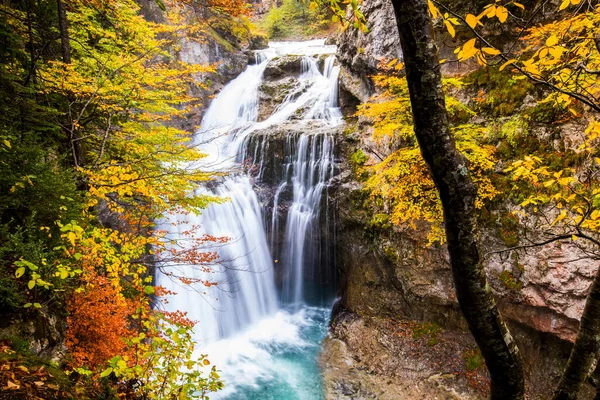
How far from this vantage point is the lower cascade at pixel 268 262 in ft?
27.9

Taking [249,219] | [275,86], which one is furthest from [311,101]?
[249,219]

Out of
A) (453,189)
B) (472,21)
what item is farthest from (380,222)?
(472,21)

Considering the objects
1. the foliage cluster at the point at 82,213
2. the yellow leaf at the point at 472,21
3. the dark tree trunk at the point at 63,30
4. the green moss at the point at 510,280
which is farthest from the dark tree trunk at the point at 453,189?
the dark tree trunk at the point at 63,30

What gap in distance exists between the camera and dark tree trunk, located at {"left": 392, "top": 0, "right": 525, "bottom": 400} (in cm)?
140

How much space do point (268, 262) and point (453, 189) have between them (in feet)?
34.4

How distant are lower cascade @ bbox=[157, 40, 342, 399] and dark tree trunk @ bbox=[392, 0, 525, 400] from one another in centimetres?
674

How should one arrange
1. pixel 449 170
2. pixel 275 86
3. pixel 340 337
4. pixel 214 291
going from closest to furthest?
pixel 449 170 → pixel 340 337 → pixel 214 291 → pixel 275 86

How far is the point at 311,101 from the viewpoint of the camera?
15.4m

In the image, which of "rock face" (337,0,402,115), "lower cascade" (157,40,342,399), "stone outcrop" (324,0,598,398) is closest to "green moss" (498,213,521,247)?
"stone outcrop" (324,0,598,398)

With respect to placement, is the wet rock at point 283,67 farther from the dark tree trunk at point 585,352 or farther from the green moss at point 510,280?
the dark tree trunk at point 585,352

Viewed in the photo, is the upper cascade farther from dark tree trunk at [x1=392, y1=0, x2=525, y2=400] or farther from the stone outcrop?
dark tree trunk at [x1=392, y1=0, x2=525, y2=400]

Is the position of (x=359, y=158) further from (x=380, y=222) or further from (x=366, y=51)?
(x=366, y=51)

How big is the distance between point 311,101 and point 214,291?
1014 cm

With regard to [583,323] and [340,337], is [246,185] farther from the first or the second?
[583,323]
